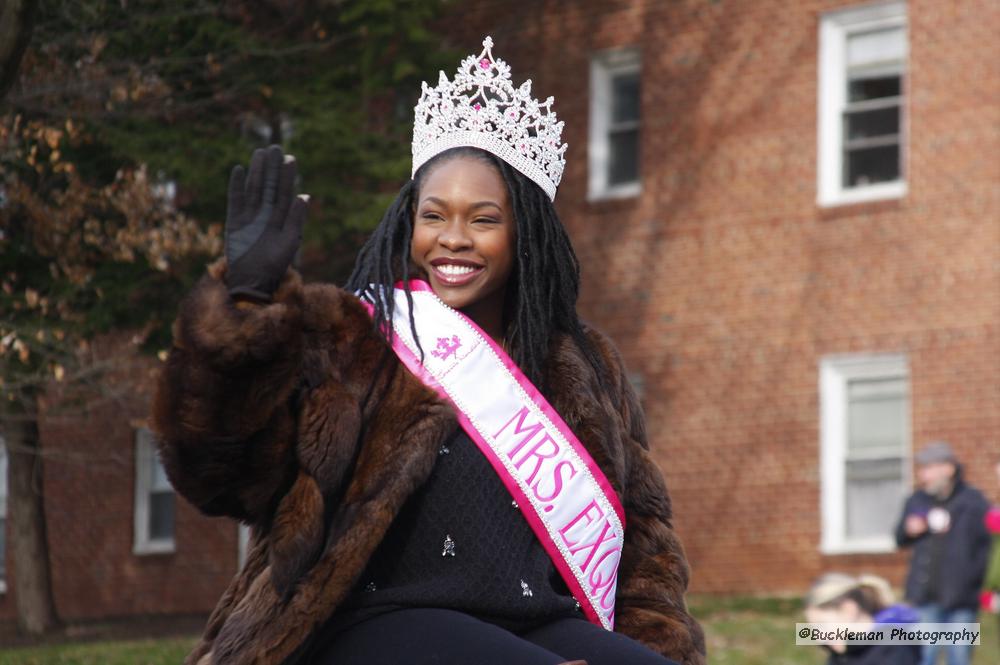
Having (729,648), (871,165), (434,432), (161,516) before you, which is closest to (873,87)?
(871,165)

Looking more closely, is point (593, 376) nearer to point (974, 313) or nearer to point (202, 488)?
point (202, 488)

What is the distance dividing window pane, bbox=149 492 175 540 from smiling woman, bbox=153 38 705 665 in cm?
1939

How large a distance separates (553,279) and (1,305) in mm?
10589

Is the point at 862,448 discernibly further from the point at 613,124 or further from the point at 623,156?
the point at 613,124

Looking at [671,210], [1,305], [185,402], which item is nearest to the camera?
[185,402]

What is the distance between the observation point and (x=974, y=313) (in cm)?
1747

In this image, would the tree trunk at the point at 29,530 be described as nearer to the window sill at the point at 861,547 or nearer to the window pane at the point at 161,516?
the window pane at the point at 161,516

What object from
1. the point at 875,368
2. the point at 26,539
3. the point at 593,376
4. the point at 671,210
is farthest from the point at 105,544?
the point at 593,376

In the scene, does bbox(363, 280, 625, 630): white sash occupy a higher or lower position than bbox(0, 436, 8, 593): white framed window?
higher

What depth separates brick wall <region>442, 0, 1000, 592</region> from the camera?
17625 millimetres

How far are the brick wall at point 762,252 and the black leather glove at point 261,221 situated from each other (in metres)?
14.6

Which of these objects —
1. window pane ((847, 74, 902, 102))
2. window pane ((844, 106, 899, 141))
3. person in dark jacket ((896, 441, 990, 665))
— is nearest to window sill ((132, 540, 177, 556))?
window pane ((844, 106, 899, 141))

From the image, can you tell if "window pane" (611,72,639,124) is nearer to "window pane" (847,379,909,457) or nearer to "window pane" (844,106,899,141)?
"window pane" (844,106,899,141)

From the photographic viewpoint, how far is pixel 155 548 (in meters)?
23.1
